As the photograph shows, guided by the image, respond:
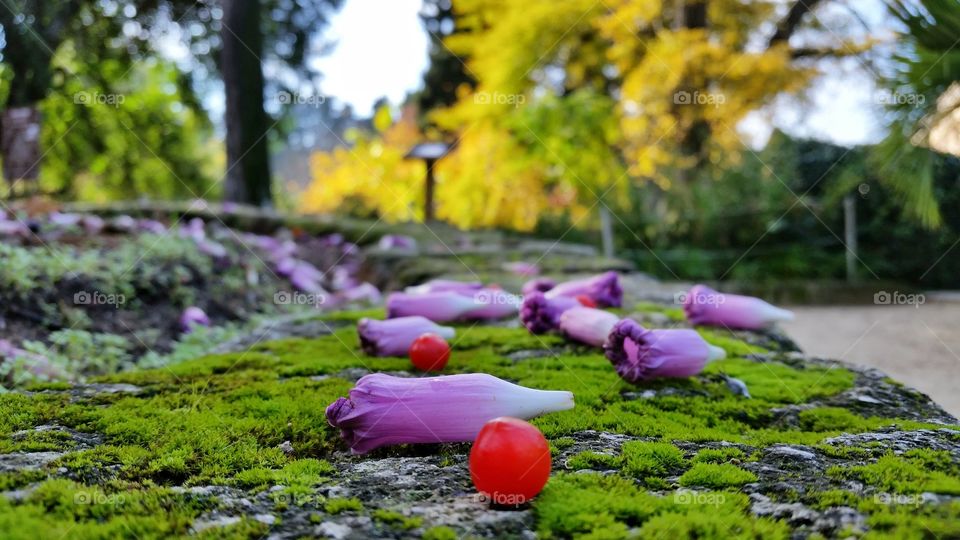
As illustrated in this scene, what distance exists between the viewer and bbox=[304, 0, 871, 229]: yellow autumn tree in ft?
33.2

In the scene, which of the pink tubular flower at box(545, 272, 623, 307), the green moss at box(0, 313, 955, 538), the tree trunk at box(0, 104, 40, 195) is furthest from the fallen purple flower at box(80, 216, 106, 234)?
the pink tubular flower at box(545, 272, 623, 307)

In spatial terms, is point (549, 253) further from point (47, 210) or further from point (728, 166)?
point (728, 166)

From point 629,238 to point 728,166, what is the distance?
9.29 ft

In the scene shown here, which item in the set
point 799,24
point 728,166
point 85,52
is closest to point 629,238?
point 728,166

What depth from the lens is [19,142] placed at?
595 centimetres

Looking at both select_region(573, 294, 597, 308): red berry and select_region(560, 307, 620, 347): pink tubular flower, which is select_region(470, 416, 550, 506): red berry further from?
select_region(573, 294, 597, 308): red berry

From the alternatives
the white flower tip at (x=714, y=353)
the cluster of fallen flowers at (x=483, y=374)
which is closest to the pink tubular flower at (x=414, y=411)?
the cluster of fallen flowers at (x=483, y=374)

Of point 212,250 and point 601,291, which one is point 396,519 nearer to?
point 601,291

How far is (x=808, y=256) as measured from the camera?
35.8ft

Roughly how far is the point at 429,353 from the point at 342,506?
0.98m

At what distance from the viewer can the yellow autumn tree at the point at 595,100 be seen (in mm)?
10133

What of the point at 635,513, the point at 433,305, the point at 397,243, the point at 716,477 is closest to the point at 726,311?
the point at 433,305

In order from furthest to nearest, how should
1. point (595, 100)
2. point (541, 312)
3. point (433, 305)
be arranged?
point (595, 100), point (433, 305), point (541, 312)

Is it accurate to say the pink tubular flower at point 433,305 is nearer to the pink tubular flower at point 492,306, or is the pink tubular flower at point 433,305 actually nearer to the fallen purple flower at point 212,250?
the pink tubular flower at point 492,306
